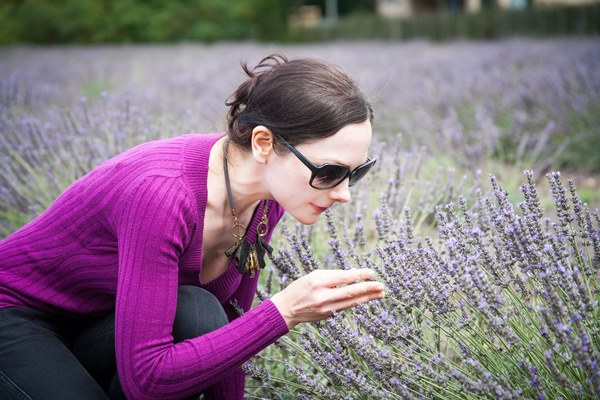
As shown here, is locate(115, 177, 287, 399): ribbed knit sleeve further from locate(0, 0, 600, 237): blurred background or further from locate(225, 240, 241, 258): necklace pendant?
locate(0, 0, 600, 237): blurred background

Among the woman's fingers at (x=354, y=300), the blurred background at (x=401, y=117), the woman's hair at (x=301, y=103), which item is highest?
the woman's hair at (x=301, y=103)

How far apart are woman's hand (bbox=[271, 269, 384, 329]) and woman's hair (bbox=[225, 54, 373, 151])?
1.10 ft

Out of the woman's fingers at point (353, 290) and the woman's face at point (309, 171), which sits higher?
the woman's face at point (309, 171)

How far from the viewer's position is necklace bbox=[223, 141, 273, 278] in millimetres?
1717

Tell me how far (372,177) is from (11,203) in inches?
67.5

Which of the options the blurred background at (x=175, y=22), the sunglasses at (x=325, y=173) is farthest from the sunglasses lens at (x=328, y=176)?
the blurred background at (x=175, y=22)

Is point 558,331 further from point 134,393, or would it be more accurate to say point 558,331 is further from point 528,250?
point 134,393

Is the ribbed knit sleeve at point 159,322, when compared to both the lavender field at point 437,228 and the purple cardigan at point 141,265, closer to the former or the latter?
the purple cardigan at point 141,265

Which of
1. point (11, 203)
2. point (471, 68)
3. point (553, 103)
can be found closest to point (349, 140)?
point (11, 203)

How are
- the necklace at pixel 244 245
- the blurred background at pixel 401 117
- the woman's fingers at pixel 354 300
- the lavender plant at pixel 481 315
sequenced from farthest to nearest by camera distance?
the blurred background at pixel 401 117, the necklace at pixel 244 245, the woman's fingers at pixel 354 300, the lavender plant at pixel 481 315

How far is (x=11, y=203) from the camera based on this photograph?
310cm

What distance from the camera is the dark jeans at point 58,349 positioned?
1.61 metres

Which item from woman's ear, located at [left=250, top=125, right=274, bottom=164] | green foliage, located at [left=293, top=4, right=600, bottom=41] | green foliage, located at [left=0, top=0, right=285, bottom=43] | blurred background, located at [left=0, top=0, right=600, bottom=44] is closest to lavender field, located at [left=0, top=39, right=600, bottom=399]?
woman's ear, located at [left=250, top=125, right=274, bottom=164]

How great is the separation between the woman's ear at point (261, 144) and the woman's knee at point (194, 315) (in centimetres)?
41
